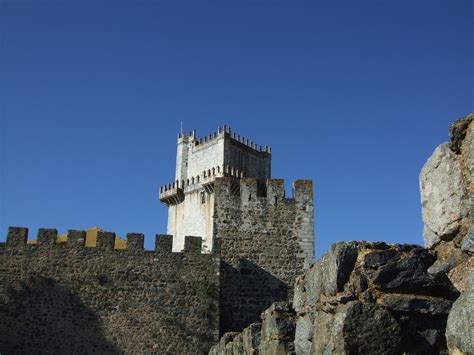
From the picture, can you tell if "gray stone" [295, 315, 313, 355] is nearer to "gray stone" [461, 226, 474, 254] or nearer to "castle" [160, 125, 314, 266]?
"gray stone" [461, 226, 474, 254]

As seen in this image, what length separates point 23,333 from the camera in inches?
645

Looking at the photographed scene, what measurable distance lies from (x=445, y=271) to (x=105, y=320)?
47.9 ft

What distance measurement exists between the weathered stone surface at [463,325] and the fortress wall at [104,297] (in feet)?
47.7

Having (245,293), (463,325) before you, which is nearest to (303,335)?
(463,325)

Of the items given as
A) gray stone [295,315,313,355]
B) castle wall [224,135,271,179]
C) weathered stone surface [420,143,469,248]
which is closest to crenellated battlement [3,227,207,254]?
gray stone [295,315,313,355]

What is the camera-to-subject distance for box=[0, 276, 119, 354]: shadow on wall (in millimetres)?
16344

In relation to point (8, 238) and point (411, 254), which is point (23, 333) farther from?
point (411, 254)

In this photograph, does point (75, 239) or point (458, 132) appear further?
point (75, 239)

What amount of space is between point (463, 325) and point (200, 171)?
41964 mm

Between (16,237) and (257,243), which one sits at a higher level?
(257,243)

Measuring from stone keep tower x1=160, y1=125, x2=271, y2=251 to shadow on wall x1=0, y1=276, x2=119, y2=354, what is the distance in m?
20.4

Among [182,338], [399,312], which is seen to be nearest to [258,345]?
[399,312]

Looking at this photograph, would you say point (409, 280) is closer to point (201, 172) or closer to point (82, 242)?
point (82, 242)

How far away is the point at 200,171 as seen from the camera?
1756 inches
